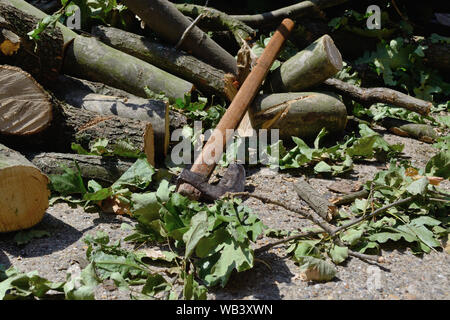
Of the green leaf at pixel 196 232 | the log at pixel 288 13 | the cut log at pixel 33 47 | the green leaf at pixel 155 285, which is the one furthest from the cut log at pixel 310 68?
the green leaf at pixel 155 285

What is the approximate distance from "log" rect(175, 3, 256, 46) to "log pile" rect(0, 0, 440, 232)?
1 cm

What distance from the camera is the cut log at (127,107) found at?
4109mm

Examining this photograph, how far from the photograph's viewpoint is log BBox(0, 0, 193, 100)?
465 cm

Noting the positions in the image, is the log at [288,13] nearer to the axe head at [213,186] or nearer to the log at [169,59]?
the log at [169,59]

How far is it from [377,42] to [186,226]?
4090 mm

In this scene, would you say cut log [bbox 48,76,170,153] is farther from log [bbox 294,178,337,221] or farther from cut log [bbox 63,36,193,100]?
log [bbox 294,178,337,221]

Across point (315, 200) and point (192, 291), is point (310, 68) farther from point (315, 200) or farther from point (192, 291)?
point (192, 291)

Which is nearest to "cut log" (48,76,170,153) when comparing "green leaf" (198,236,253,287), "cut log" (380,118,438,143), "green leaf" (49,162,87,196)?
"green leaf" (49,162,87,196)

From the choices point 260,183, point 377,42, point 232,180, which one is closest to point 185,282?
point 232,180

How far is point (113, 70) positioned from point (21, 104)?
120cm

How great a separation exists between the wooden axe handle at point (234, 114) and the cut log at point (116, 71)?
641 mm

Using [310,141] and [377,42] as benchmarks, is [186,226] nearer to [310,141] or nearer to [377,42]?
[310,141]

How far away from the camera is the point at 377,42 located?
19.9 feet

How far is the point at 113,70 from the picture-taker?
4.66m
